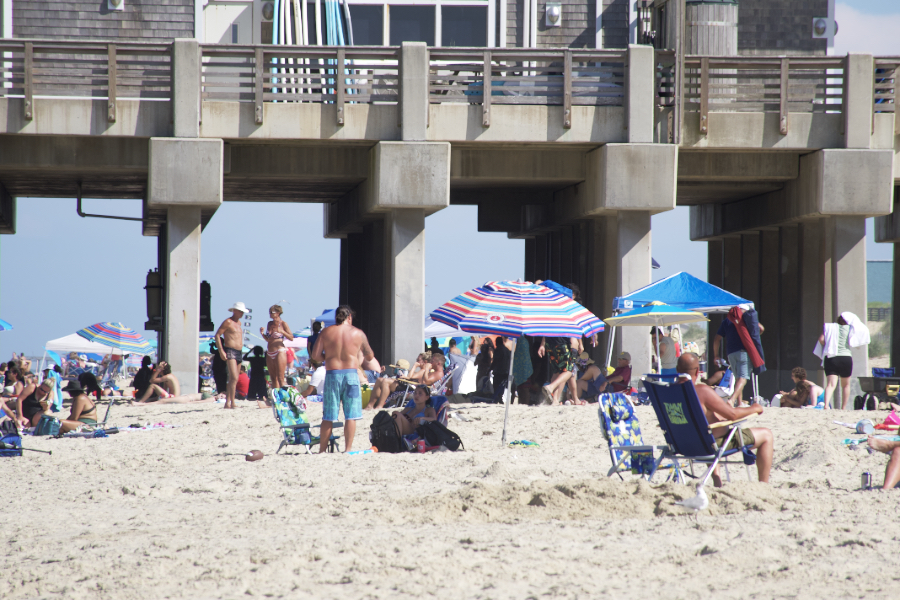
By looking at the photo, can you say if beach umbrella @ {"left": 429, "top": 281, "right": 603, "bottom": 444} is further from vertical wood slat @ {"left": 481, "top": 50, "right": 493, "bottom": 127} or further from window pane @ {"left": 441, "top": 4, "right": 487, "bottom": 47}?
window pane @ {"left": 441, "top": 4, "right": 487, "bottom": 47}

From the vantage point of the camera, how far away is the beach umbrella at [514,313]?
32.7ft

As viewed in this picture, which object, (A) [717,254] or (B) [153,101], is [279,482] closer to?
(B) [153,101]

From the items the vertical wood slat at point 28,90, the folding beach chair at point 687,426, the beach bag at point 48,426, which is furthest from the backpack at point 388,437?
the vertical wood slat at point 28,90

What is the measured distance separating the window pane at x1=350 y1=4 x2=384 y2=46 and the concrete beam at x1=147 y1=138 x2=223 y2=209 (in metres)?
6.84

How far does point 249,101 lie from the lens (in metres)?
15.9

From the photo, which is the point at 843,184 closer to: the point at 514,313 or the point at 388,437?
the point at 514,313

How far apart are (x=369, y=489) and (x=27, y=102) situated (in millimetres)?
10710

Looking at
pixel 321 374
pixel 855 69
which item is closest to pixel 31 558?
pixel 321 374

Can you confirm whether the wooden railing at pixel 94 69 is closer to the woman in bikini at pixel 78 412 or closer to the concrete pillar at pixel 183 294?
the concrete pillar at pixel 183 294

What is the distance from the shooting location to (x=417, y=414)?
1054cm

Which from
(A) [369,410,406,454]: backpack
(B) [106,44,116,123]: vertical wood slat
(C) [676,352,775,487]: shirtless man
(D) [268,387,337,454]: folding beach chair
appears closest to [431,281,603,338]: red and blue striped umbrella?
(A) [369,410,406,454]: backpack

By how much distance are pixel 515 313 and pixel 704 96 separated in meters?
7.79

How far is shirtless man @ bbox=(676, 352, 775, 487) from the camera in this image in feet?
23.5

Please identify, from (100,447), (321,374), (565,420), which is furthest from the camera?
(321,374)
